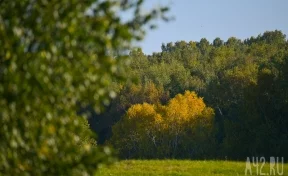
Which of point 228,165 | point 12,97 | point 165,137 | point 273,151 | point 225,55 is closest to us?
point 12,97

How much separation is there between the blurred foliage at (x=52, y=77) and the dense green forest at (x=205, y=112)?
205 ft

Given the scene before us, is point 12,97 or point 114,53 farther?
point 114,53

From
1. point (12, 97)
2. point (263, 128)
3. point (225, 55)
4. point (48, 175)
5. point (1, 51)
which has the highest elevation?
point (225, 55)

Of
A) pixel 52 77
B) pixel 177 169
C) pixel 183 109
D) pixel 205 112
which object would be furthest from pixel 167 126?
pixel 52 77

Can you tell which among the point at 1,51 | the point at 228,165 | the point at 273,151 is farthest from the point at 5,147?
the point at 273,151

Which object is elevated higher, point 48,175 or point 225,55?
point 225,55

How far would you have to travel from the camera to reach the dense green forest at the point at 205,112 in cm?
7112

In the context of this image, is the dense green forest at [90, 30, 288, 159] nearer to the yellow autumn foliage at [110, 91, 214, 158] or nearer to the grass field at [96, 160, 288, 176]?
the yellow autumn foliage at [110, 91, 214, 158]

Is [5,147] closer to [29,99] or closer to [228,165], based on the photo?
[29,99]

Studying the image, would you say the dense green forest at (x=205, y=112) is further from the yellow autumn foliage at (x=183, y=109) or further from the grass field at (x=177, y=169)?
the grass field at (x=177, y=169)

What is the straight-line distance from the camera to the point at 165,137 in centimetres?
10438

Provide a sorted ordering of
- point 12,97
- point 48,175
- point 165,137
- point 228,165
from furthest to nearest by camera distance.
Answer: point 165,137
point 228,165
point 48,175
point 12,97

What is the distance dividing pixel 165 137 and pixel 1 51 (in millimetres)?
97881

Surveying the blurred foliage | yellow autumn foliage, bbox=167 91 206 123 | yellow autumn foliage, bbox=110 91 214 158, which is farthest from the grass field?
yellow autumn foliage, bbox=167 91 206 123
